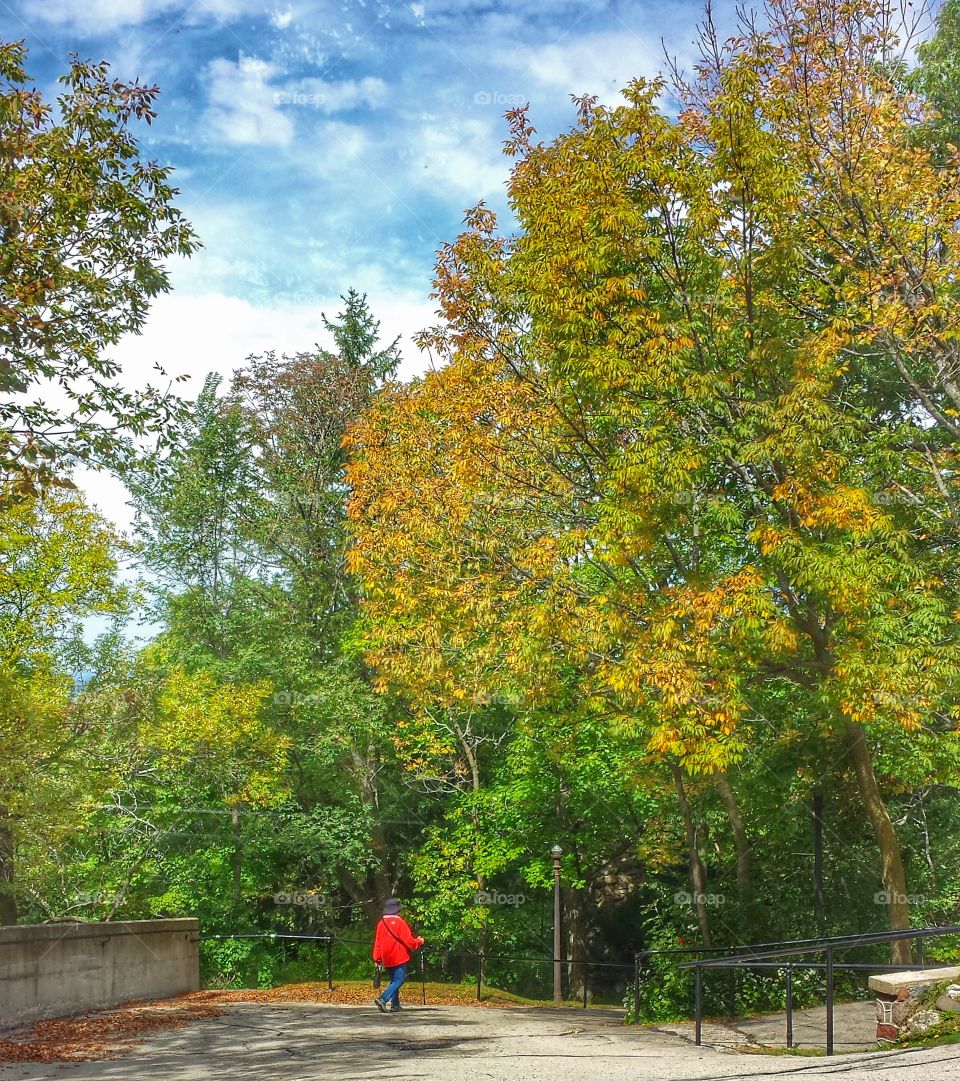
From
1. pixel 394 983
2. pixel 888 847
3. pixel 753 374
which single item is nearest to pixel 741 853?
pixel 888 847

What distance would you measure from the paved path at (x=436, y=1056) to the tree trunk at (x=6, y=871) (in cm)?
401

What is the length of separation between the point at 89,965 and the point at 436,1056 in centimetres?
647

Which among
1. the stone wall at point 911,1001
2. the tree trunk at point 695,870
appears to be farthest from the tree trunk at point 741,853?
the stone wall at point 911,1001

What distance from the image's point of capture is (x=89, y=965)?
14.5 m

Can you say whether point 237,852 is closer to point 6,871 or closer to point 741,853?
point 6,871

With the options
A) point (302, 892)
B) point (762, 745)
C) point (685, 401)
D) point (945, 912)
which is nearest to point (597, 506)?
point (685, 401)

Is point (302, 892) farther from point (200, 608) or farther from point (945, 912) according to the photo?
point (945, 912)

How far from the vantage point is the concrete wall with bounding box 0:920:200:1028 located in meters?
13.0

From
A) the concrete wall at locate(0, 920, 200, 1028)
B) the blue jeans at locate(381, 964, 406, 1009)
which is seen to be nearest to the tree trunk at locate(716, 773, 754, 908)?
the blue jeans at locate(381, 964, 406, 1009)

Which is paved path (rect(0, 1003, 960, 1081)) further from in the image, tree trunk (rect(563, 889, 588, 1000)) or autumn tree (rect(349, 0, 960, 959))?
tree trunk (rect(563, 889, 588, 1000))

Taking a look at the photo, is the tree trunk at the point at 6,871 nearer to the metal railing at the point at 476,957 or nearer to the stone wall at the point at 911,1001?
the metal railing at the point at 476,957

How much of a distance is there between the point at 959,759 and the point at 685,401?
19.0 feet

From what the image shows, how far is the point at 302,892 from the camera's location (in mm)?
28312

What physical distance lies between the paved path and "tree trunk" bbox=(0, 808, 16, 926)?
401 centimetres
